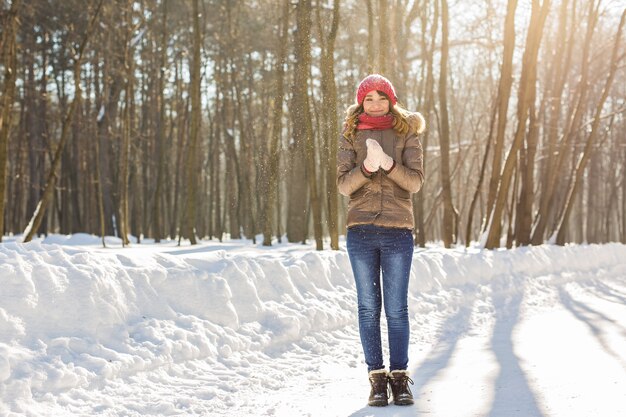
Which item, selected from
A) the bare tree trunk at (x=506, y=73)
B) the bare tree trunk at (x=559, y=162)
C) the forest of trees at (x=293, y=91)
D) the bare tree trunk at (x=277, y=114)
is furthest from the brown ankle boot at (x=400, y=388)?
the bare tree trunk at (x=559, y=162)

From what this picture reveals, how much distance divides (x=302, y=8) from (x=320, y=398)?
32.6 ft

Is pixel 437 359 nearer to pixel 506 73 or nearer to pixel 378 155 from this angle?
pixel 378 155

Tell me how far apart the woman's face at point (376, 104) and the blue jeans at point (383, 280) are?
735mm

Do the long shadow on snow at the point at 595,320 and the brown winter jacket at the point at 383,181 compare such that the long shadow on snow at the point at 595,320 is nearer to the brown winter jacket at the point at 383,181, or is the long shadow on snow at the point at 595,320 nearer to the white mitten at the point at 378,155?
the brown winter jacket at the point at 383,181

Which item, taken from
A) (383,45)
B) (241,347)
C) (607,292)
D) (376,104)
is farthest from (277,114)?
(376,104)

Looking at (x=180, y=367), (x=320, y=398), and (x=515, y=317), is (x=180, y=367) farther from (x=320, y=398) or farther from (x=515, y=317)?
(x=515, y=317)

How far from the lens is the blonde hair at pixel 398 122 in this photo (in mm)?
4145

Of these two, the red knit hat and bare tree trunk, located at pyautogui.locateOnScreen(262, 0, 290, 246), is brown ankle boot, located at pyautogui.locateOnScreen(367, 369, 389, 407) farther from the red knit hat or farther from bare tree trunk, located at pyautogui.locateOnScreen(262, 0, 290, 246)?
bare tree trunk, located at pyautogui.locateOnScreen(262, 0, 290, 246)

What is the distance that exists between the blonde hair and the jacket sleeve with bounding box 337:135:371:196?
65 millimetres

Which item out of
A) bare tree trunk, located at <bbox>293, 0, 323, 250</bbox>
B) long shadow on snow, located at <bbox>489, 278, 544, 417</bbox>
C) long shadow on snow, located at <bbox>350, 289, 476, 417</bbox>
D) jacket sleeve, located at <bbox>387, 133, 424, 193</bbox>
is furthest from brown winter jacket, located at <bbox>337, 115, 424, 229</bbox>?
bare tree trunk, located at <bbox>293, 0, 323, 250</bbox>

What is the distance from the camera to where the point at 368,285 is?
4.23m

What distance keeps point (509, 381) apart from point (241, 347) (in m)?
2.24

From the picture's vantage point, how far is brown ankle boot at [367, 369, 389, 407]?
13.3ft

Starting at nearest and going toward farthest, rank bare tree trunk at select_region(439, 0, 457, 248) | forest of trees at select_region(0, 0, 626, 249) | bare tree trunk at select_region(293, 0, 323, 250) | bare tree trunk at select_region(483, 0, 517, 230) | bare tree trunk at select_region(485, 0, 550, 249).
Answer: bare tree trunk at select_region(293, 0, 323, 250) → forest of trees at select_region(0, 0, 626, 249) → bare tree trunk at select_region(483, 0, 517, 230) → bare tree trunk at select_region(485, 0, 550, 249) → bare tree trunk at select_region(439, 0, 457, 248)
